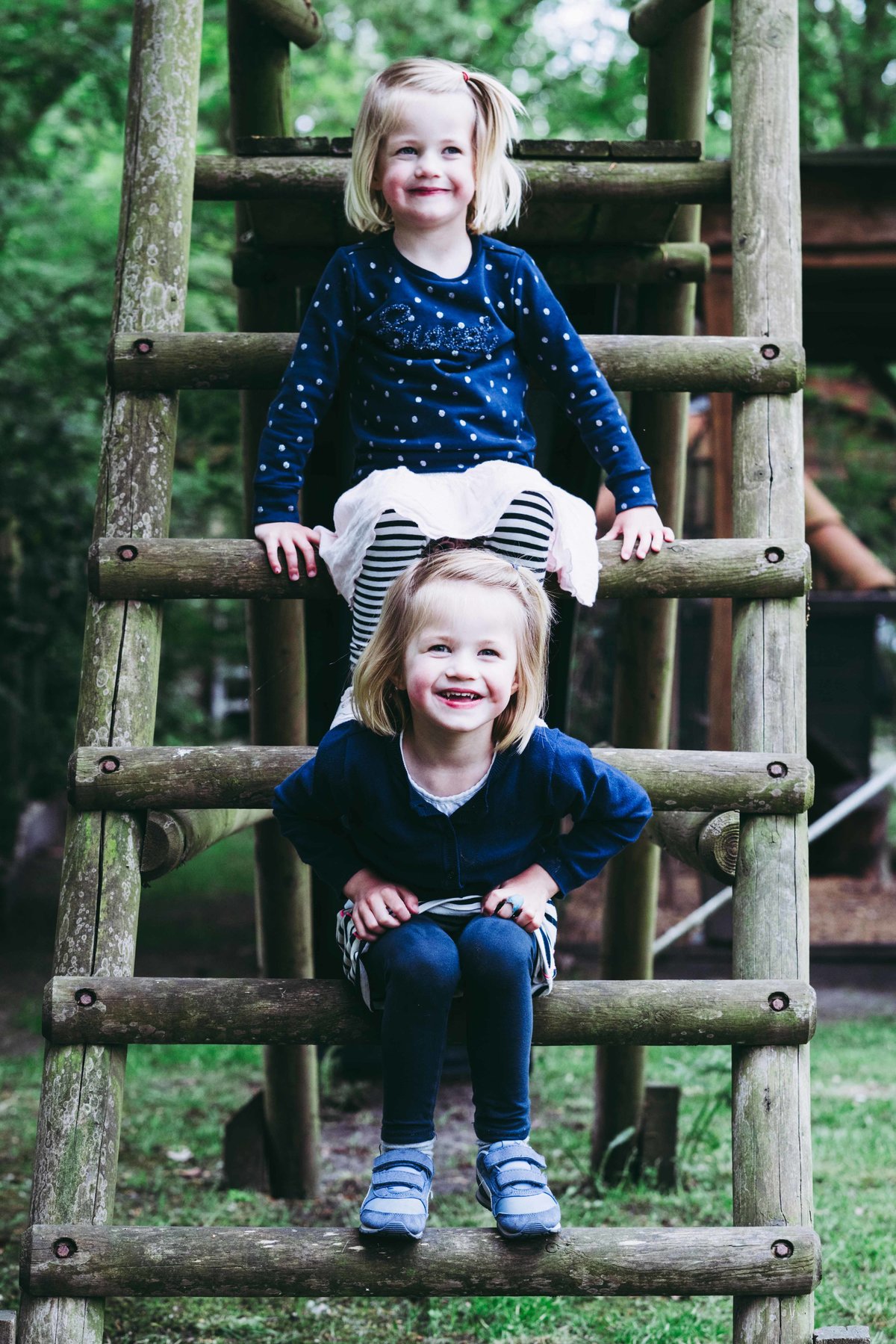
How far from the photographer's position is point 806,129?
11.2 meters

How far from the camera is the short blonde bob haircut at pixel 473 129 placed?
2.34 meters

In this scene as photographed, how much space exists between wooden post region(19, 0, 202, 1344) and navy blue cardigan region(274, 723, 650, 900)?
0.33 meters

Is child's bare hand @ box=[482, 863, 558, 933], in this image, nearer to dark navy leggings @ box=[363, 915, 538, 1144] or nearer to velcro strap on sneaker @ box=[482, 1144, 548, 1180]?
dark navy leggings @ box=[363, 915, 538, 1144]

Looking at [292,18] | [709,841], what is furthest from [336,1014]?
[292,18]

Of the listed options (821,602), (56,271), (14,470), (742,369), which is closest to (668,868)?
(821,602)

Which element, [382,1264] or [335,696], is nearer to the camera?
[382,1264]

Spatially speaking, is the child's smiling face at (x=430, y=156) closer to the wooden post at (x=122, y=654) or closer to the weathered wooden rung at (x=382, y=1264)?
the wooden post at (x=122, y=654)

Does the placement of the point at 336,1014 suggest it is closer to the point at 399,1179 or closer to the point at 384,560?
the point at 399,1179

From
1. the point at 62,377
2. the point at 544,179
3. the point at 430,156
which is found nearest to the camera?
the point at 430,156

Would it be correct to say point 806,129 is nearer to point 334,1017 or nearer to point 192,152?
point 192,152

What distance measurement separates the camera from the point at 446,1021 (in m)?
1.89

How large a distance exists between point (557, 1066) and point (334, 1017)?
342cm

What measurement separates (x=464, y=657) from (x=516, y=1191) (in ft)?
2.39

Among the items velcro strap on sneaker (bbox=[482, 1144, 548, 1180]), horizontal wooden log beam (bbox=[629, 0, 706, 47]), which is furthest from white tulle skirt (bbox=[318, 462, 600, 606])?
horizontal wooden log beam (bbox=[629, 0, 706, 47])
